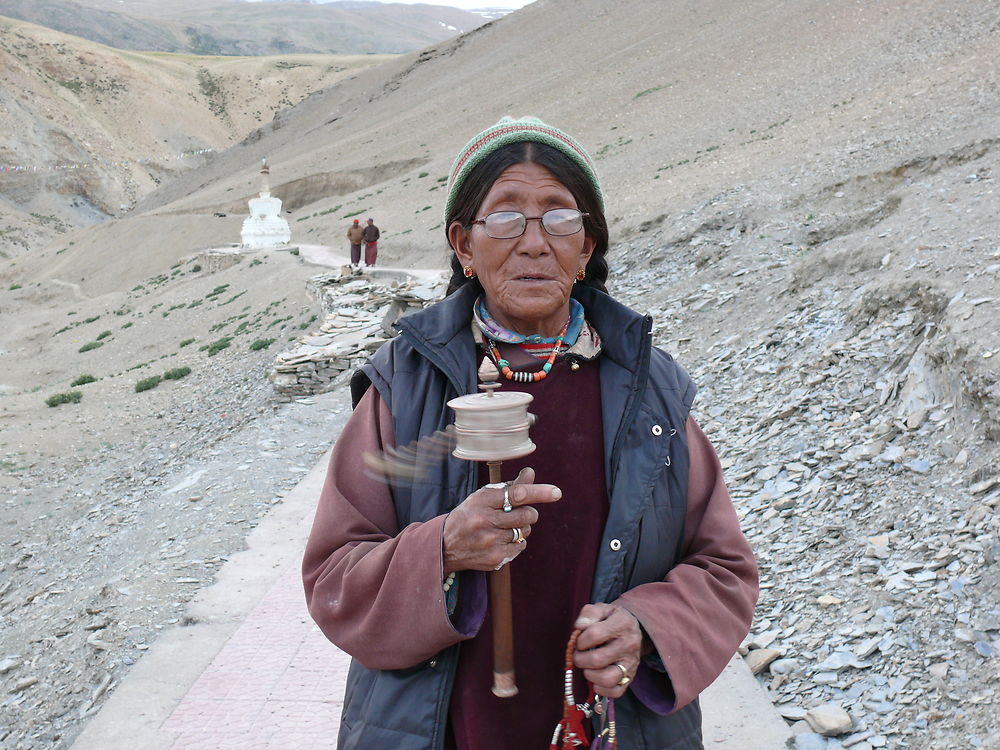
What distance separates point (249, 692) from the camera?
12.4ft

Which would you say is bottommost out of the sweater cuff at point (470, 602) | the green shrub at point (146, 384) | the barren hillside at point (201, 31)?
the green shrub at point (146, 384)

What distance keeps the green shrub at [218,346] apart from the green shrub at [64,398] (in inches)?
→ 110

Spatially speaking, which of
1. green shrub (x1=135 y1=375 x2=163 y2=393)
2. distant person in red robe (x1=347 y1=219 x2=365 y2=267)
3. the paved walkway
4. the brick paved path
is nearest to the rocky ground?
the paved walkway

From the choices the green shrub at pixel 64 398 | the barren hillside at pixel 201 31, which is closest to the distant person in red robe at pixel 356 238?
the green shrub at pixel 64 398

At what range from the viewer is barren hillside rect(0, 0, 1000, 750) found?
3809 millimetres

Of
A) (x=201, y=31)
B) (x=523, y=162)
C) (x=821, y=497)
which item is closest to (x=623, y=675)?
(x=523, y=162)

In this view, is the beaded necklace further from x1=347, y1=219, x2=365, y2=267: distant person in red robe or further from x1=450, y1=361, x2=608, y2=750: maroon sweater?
x1=347, y1=219, x2=365, y2=267: distant person in red robe

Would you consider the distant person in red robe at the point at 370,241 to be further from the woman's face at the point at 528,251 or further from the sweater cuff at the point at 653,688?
the sweater cuff at the point at 653,688

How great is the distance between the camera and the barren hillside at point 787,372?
3809 millimetres

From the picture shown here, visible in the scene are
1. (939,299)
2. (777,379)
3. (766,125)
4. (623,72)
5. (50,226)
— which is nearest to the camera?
(939,299)

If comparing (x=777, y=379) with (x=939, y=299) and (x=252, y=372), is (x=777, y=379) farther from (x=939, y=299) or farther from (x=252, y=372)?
(x=252, y=372)

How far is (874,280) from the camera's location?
7.04 meters

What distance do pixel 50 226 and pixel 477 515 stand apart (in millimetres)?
68381

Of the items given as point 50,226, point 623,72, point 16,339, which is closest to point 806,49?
point 623,72
